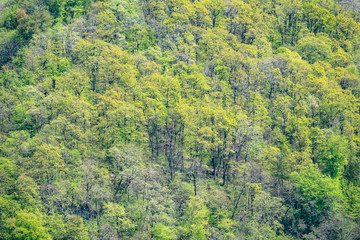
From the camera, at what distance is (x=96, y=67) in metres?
92.2

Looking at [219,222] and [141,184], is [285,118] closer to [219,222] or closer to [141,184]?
[219,222]

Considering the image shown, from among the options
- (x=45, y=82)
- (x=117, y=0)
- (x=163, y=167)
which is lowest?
(x=163, y=167)

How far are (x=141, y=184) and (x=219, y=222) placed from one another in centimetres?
1768

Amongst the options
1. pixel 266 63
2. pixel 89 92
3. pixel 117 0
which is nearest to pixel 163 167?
pixel 89 92

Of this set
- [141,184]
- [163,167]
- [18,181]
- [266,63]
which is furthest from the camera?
[266,63]

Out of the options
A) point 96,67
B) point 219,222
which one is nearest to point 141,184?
point 219,222

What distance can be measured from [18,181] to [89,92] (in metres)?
27.2

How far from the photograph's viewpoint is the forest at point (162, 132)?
7275 centimetres

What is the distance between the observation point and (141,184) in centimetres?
7588

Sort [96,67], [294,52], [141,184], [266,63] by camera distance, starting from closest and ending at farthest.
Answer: [141,184] < [96,67] < [266,63] < [294,52]

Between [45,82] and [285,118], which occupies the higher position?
[45,82]

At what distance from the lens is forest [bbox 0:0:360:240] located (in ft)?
239

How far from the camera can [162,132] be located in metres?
91.6

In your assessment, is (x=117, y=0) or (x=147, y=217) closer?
(x=147, y=217)
